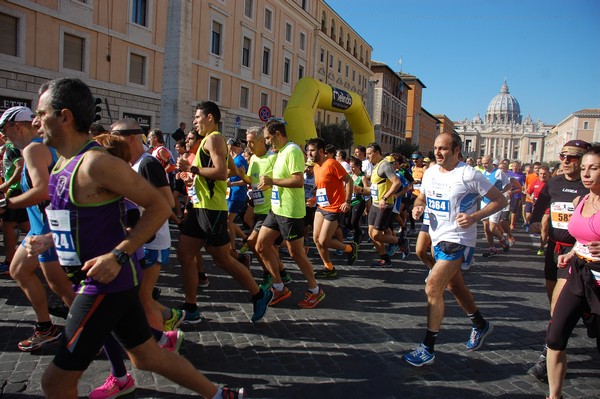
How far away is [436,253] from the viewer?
4.15 metres

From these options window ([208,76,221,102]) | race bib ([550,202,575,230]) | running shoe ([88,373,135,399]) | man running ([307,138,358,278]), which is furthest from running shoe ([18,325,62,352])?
window ([208,76,221,102])

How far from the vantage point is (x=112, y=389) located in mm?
3135

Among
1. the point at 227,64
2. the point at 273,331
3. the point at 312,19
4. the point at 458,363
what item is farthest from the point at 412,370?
the point at 312,19

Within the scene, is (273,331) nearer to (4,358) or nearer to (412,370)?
(412,370)

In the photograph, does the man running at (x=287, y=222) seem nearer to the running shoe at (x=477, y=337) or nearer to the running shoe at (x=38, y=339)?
the running shoe at (x=477, y=337)

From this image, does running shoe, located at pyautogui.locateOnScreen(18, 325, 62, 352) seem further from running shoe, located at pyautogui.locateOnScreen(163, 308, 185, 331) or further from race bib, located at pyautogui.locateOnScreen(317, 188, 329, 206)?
race bib, located at pyautogui.locateOnScreen(317, 188, 329, 206)

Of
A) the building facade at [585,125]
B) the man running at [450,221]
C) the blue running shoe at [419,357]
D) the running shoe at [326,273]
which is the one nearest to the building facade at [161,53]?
the running shoe at [326,273]

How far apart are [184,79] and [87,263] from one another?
919 inches

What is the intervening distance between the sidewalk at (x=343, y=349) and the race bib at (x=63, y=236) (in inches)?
52.3

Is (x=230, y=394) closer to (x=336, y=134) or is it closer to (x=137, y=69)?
(x=137, y=69)

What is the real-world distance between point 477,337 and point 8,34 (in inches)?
720

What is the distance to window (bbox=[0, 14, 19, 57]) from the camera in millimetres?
16219

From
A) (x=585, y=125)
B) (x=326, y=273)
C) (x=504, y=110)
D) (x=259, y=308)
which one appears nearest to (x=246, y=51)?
(x=326, y=273)

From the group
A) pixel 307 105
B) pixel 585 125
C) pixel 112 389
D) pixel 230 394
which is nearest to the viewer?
pixel 230 394
